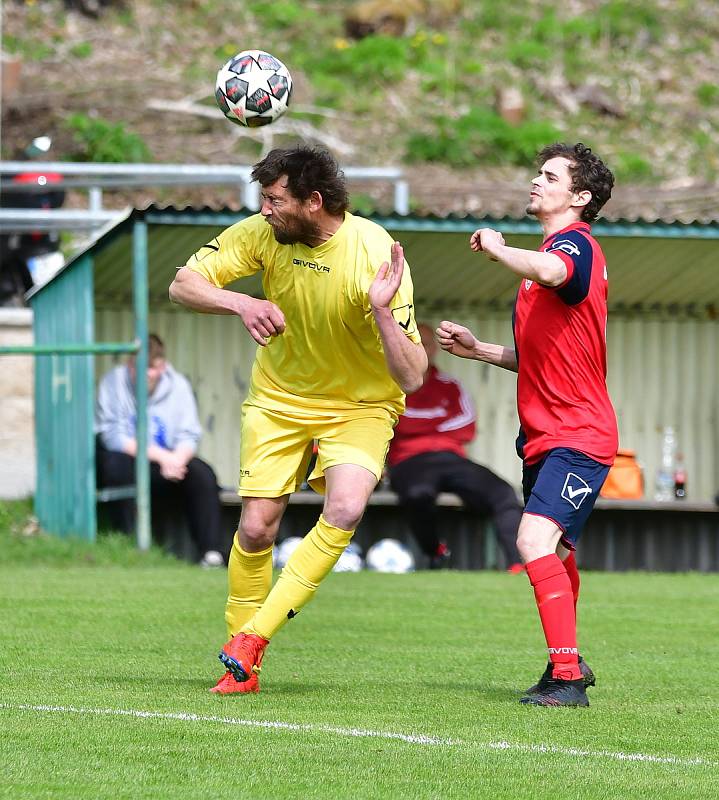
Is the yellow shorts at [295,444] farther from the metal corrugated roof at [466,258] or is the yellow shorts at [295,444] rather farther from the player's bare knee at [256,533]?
the metal corrugated roof at [466,258]

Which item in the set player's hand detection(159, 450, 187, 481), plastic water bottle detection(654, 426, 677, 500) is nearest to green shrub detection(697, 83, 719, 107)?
plastic water bottle detection(654, 426, 677, 500)

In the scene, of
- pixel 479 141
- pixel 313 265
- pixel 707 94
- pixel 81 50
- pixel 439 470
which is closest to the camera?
pixel 313 265

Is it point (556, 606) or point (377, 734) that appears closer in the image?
point (377, 734)

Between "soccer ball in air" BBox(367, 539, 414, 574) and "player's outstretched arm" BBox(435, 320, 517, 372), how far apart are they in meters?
6.66

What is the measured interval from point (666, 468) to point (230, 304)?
376 inches

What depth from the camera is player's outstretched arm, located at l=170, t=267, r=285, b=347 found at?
5.70 meters

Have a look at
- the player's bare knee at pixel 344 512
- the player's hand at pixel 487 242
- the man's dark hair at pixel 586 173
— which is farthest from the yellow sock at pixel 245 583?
the man's dark hair at pixel 586 173

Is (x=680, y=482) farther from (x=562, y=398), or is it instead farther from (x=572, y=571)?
A: (x=562, y=398)

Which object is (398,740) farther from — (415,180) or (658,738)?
(415,180)

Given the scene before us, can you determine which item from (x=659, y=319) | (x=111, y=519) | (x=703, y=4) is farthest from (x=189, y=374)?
(x=703, y=4)

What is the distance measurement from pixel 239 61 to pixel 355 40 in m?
19.3

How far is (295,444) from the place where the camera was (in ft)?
20.7

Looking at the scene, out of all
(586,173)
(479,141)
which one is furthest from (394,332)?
(479,141)

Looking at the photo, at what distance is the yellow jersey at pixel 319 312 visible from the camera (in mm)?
6133
